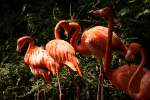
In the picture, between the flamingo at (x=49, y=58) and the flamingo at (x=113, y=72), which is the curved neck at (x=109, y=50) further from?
the flamingo at (x=49, y=58)

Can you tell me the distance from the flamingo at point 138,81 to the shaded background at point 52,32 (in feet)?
4.11

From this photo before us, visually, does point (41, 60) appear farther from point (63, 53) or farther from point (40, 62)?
point (63, 53)

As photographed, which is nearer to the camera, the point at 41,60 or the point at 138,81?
the point at 138,81

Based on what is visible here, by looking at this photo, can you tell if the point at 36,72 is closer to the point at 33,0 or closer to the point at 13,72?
the point at 13,72

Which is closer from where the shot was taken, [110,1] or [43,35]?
[110,1]

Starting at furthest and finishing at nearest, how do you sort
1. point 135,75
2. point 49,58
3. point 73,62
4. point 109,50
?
point 49,58 < point 73,62 < point 109,50 < point 135,75

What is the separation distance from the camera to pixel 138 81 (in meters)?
4.43

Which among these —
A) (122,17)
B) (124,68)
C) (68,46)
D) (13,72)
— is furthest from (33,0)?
(124,68)

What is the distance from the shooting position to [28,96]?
6.22 meters

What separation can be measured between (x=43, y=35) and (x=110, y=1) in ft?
3.65

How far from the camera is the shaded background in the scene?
587 cm

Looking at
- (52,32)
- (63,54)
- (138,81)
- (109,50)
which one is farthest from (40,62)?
(52,32)

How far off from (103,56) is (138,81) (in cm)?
52

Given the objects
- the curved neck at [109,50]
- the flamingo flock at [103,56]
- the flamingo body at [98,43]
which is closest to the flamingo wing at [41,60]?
the flamingo flock at [103,56]
